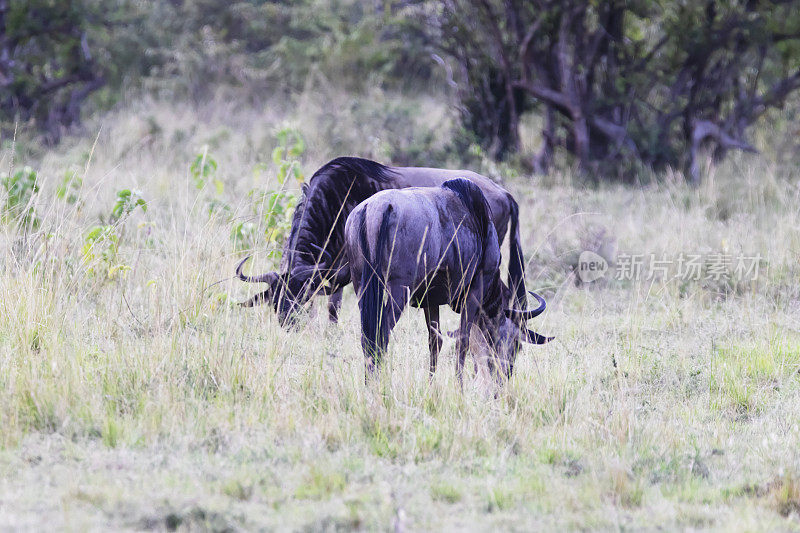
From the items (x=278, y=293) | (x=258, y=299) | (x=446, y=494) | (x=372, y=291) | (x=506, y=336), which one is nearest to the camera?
(x=446, y=494)

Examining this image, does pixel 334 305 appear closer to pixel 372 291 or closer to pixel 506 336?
pixel 506 336

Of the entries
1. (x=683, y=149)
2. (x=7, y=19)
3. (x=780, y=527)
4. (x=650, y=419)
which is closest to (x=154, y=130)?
(x=7, y=19)

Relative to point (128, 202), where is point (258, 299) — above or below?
below

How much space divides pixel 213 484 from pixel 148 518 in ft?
1.22

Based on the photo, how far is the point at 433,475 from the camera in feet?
12.3

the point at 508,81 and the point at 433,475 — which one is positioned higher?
the point at 508,81

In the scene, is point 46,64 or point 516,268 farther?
point 46,64

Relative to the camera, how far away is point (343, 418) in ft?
13.9

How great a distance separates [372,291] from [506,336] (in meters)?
0.99

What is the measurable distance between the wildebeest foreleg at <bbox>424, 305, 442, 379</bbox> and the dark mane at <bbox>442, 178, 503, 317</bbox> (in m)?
0.34

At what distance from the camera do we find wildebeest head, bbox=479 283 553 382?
5.07 metres

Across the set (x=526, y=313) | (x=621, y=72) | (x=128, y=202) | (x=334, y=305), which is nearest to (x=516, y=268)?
(x=526, y=313)

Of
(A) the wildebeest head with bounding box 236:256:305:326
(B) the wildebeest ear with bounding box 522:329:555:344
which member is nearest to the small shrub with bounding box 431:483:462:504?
(B) the wildebeest ear with bounding box 522:329:555:344

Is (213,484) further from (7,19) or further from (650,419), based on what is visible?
(7,19)
